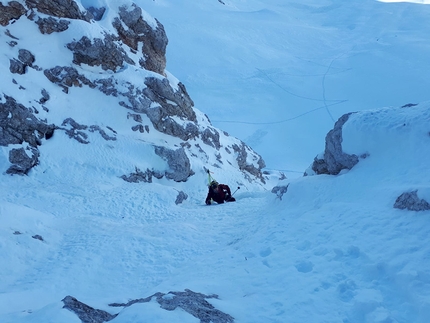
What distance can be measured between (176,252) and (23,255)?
11.8ft

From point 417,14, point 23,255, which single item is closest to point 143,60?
point 23,255

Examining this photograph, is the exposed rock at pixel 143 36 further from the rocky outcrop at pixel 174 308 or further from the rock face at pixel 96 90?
the rocky outcrop at pixel 174 308

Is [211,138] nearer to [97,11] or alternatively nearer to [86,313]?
[97,11]

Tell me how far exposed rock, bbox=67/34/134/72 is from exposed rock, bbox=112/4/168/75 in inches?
78.5

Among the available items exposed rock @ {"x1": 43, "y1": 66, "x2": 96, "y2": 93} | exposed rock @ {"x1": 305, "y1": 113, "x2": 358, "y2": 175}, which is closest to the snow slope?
exposed rock @ {"x1": 43, "y1": 66, "x2": 96, "y2": 93}

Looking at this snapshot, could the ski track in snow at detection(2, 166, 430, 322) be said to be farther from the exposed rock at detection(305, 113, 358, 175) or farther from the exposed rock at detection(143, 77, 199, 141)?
the exposed rock at detection(143, 77, 199, 141)

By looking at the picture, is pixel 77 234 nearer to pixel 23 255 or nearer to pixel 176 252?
pixel 23 255

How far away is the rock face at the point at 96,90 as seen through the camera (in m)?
16.8

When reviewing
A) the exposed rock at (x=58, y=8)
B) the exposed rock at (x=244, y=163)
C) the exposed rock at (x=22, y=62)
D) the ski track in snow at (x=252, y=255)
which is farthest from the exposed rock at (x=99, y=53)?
the exposed rock at (x=244, y=163)

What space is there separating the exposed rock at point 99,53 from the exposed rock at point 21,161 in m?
6.26

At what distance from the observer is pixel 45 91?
18.1m

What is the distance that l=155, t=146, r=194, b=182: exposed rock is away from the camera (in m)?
19.4

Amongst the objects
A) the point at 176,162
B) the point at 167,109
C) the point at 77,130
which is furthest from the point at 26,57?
the point at 176,162

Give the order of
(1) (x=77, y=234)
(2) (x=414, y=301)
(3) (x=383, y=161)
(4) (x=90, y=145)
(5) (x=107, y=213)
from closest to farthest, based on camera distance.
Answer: (2) (x=414, y=301) < (3) (x=383, y=161) < (1) (x=77, y=234) < (5) (x=107, y=213) < (4) (x=90, y=145)
